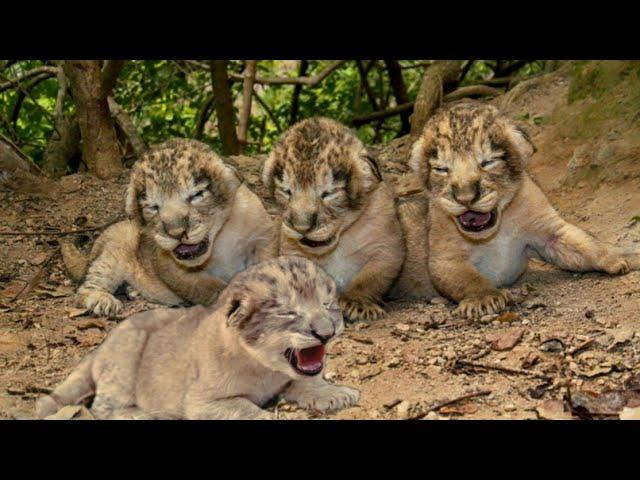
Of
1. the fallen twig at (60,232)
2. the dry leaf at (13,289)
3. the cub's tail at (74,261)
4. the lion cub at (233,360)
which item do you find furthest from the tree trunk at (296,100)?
the lion cub at (233,360)

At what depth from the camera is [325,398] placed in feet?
15.4

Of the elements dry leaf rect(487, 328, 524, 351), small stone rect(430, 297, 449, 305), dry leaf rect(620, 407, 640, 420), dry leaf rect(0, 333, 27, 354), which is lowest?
small stone rect(430, 297, 449, 305)

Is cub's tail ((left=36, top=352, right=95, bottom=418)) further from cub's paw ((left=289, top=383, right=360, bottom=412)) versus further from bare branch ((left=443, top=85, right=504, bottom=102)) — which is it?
bare branch ((left=443, top=85, right=504, bottom=102))

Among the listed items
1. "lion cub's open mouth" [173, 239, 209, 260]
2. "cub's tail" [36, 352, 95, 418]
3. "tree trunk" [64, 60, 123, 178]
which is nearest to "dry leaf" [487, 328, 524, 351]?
"lion cub's open mouth" [173, 239, 209, 260]

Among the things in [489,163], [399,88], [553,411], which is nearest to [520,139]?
[489,163]

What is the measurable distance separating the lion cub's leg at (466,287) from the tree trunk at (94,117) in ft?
12.1

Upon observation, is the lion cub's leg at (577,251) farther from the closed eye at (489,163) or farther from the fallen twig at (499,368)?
the fallen twig at (499,368)

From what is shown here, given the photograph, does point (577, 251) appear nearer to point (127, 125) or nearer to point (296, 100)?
point (127, 125)

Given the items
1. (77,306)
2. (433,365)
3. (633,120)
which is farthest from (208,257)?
(633,120)

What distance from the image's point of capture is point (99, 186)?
376 inches

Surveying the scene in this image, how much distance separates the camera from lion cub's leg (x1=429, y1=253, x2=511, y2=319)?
664 cm

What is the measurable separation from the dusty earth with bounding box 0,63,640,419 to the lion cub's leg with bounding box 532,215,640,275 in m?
0.09

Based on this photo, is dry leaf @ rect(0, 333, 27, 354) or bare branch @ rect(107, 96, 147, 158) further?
bare branch @ rect(107, 96, 147, 158)

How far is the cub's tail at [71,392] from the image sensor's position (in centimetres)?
475
